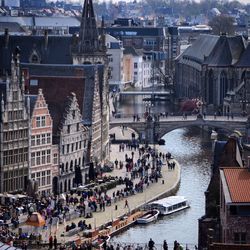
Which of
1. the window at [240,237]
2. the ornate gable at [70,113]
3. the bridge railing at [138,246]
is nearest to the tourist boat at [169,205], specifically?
→ the ornate gable at [70,113]

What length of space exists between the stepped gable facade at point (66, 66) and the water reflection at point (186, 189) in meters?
5.51

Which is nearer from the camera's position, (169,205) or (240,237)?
(240,237)

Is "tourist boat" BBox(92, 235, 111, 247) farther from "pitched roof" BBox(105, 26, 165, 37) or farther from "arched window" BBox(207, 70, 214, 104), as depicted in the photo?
"pitched roof" BBox(105, 26, 165, 37)

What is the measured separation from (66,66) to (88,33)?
12362 millimetres

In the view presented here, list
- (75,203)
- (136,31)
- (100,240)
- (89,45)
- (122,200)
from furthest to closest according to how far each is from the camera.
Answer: (136,31), (89,45), (122,200), (75,203), (100,240)

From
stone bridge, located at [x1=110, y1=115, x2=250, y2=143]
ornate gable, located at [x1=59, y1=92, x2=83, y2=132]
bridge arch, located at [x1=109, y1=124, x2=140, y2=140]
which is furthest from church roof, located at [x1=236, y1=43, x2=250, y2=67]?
ornate gable, located at [x1=59, y1=92, x2=83, y2=132]

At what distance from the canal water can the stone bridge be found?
1105mm

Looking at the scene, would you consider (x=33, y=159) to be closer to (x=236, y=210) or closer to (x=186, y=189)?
(x=186, y=189)

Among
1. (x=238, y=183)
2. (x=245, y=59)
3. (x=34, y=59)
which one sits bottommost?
(x=238, y=183)

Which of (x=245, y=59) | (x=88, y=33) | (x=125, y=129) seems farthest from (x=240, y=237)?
(x=245, y=59)

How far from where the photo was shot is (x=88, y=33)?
311 ft

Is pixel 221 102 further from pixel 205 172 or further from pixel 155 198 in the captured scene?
pixel 155 198

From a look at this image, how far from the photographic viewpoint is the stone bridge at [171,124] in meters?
101

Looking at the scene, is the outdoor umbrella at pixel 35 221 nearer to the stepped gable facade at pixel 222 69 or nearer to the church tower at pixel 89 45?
the church tower at pixel 89 45
